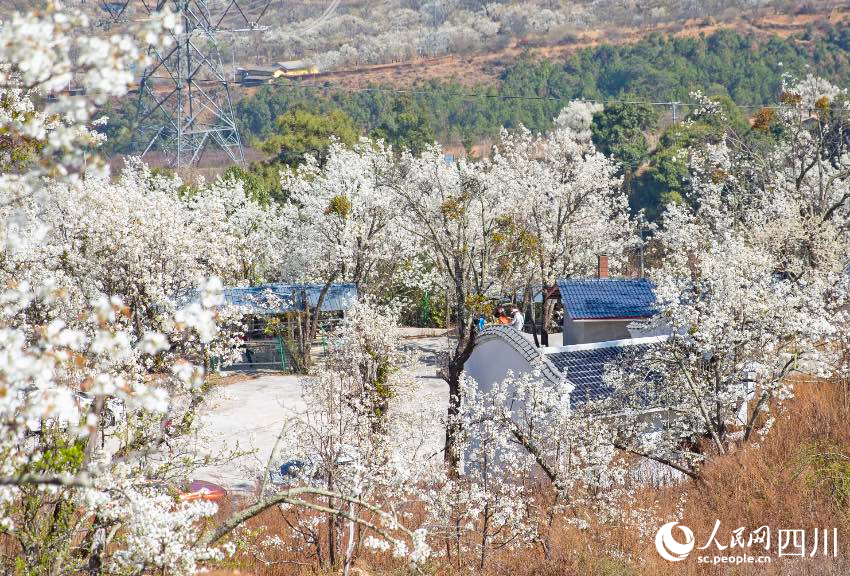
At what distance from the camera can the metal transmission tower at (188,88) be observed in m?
39.7

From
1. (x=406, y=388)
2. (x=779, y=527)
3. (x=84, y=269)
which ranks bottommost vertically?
(x=779, y=527)

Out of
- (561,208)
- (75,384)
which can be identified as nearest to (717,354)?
(75,384)

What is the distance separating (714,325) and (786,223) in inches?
403

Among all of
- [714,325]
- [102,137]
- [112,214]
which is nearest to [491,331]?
[714,325]

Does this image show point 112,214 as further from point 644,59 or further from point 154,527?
point 644,59

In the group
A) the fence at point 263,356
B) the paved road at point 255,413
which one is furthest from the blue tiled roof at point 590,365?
the fence at point 263,356

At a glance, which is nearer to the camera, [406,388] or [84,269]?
[406,388]

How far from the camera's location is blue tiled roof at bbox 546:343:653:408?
13.9m

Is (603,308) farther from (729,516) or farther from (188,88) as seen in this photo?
(188,88)

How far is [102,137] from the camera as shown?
11508mm

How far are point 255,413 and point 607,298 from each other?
9104 mm

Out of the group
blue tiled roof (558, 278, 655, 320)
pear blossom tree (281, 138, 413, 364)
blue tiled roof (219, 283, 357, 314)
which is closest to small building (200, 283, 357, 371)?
blue tiled roof (219, 283, 357, 314)

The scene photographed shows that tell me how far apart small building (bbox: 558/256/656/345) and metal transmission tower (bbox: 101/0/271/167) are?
1027cm

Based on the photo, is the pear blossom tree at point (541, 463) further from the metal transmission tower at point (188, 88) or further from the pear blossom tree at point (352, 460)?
the metal transmission tower at point (188, 88)
